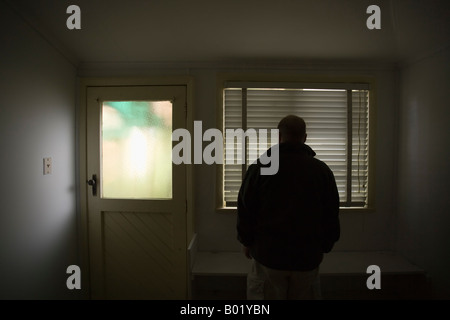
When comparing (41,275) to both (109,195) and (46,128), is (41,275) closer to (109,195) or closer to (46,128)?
(109,195)

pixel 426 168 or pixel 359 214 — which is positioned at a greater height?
pixel 426 168

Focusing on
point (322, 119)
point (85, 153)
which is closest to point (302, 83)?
point (322, 119)

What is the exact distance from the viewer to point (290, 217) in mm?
971

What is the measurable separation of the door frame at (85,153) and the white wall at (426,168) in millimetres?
1880

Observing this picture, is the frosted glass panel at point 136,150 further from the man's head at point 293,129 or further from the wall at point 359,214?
the man's head at point 293,129

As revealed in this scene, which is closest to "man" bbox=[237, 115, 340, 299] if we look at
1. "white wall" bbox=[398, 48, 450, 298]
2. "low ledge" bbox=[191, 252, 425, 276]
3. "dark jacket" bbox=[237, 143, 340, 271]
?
"dark jacket" bbox=[237, 143, 340, 271]

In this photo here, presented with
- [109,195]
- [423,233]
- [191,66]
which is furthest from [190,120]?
[423,233]

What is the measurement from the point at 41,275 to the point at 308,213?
6.06 feet

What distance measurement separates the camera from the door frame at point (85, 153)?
5.94 ft

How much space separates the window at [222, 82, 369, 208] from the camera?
1.86 meters

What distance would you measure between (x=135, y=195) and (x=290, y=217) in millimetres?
1439

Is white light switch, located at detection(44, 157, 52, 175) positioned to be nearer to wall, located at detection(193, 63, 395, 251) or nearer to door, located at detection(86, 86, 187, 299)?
door, located at detection(86, 86, 187, 299)

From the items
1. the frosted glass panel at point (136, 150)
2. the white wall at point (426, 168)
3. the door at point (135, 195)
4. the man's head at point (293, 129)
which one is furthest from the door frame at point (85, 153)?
the white wall at point (426, 168)

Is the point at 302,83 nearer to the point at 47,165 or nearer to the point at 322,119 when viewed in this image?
the point at 322,119
